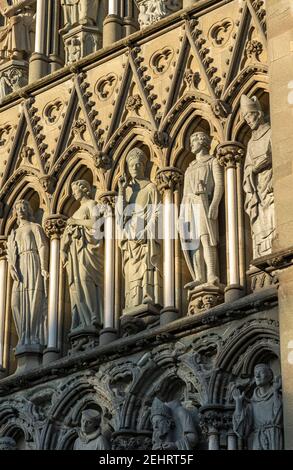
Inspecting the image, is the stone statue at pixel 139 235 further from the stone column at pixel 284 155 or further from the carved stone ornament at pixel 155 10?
the stone column at pixel 284 155

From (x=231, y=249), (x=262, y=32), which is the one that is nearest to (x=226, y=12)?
(x=262, y=32)

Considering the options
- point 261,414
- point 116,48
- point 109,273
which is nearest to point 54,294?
point 109,273

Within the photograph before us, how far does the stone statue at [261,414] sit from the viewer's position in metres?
16.6

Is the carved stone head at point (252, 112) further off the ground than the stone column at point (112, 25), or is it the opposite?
the stone column at point (112, 25)

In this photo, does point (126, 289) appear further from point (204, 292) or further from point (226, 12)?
point (226, 12)

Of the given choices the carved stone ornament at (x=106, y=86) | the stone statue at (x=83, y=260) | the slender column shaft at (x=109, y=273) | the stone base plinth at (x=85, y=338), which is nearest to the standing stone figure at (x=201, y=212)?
the slender column shaft at (x=109, y=273)

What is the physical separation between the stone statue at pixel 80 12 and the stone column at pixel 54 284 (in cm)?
239

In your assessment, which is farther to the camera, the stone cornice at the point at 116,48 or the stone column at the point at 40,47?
the stone column at the point at 40,47

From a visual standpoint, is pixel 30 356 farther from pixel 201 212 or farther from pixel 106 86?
pixel 106 86

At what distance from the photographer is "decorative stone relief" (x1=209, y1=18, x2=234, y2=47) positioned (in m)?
18.8

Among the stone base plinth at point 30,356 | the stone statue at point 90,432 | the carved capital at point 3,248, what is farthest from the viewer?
the carved capital at point 3,248

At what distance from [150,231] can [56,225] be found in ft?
4.49

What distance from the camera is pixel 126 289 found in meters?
18.8

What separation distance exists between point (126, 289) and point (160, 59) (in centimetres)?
245
